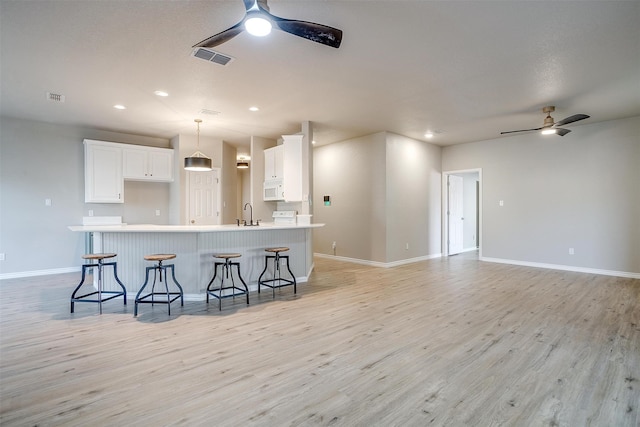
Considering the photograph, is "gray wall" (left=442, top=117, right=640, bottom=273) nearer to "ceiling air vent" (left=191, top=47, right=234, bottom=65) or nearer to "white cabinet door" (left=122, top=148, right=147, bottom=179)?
"ceiling air vent" (left=191, top=47, right=234, bottom=65)

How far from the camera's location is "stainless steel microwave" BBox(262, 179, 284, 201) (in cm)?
614

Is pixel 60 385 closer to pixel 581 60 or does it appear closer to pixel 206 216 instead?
pixel 206 216

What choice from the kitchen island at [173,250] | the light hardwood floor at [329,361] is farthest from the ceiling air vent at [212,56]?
the light hardwood floor at [329,361]

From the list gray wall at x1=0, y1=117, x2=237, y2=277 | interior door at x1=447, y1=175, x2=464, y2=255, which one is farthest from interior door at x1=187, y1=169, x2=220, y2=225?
interior door at x1=447, y1=175, x2=464, y2=255

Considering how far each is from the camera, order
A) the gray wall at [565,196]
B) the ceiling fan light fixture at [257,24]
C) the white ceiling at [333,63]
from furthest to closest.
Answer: the gray wall at [565,196]
the white ceiling at [333,63]
the ceiling fan light fixture at [257,24]

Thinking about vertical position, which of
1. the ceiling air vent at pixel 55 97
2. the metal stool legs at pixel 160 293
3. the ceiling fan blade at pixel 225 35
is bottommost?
the metal stool legs at pixel 160 293

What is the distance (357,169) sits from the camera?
7.03 meters

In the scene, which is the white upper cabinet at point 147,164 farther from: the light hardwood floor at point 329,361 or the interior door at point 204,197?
the light hardwood floor at point 329,361

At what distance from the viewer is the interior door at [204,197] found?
679 centimetres

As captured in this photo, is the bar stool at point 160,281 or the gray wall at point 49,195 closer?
the bar stool at point 160,281

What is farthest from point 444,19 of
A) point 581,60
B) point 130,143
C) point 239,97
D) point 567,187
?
point 130,143

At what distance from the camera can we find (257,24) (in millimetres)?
2109

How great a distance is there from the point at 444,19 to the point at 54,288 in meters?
6.26

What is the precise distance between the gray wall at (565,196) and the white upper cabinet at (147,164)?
6984 millimetres
